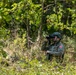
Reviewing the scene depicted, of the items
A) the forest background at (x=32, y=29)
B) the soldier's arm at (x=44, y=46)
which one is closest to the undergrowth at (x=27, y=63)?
the forest background at (x=32, y=29)

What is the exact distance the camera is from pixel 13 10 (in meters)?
9.20

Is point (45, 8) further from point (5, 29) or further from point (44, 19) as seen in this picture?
point (5, 29)

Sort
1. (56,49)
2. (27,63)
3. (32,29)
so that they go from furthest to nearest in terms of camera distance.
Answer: (32,29)
(56,49)
(27,63)

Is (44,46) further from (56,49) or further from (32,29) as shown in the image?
(32,29)

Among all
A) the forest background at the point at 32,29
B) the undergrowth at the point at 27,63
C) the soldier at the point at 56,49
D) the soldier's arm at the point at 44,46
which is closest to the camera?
the undergrowth at the point at 27,63

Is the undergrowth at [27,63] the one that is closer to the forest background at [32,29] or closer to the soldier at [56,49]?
the forest background at [32,29]

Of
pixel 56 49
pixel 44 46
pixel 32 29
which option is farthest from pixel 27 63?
pixel 32 29

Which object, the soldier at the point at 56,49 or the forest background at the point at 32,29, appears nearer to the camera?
the forest background at the point at 32,29

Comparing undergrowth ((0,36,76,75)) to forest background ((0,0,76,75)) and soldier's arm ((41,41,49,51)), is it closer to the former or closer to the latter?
forest background ((0,0,76,75))

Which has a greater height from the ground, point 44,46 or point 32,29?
point 32,29

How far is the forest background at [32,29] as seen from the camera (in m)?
7.84

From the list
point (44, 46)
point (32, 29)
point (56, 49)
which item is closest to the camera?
point (56, 49)

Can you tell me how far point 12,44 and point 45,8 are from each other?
183 cm

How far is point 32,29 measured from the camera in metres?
10.2
